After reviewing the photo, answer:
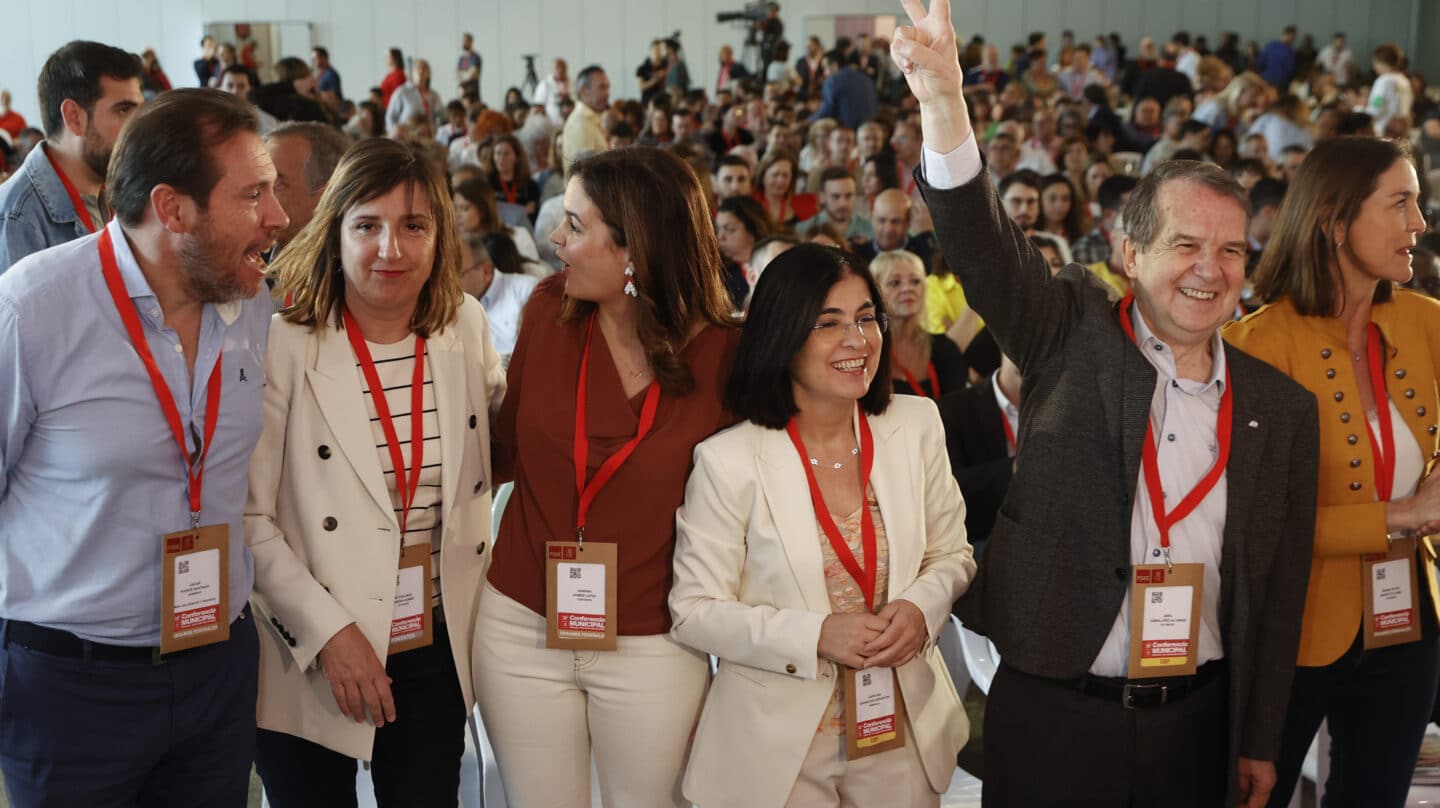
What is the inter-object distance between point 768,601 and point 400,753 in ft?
2.50

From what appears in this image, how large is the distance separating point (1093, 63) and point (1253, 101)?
604 cm

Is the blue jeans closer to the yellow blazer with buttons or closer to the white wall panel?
the yellow blazer with buttons

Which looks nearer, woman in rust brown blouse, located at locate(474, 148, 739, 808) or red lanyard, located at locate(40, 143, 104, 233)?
woman in rust brown blouse, located at locate(474, 148, 739, 808)

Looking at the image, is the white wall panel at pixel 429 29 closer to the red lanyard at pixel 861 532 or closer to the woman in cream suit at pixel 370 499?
the woman in cream suit at pixel 370 499

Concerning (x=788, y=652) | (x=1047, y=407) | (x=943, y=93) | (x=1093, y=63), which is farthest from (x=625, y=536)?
(x=1093, y=63)

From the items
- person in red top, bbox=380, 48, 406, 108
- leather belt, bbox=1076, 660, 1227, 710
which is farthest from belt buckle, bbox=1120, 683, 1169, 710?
person in red top, bbox=380, 48, 406, 108

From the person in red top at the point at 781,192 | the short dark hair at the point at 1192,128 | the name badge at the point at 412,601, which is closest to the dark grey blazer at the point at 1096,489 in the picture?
the name badge at the point at 412,601

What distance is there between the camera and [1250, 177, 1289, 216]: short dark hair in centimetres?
622

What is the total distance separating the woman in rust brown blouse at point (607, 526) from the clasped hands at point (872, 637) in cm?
31

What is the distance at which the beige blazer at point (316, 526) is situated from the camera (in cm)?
218

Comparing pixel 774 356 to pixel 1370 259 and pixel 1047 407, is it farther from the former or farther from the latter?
pixel 1370 259

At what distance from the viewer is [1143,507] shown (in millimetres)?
2080

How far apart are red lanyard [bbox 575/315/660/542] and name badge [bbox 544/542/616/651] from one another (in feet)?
0.15

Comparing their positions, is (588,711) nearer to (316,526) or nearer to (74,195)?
(316,526)
